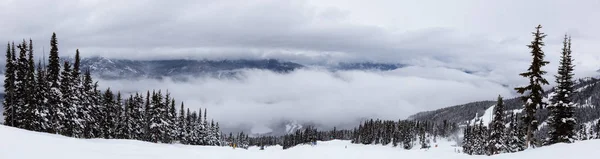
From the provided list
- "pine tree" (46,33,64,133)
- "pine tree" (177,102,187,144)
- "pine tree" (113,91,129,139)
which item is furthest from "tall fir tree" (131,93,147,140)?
"pine tree" (46,33,64,133)

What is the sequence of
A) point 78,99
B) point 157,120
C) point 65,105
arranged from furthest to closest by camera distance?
point 157,120
point 78,99
point 65,105

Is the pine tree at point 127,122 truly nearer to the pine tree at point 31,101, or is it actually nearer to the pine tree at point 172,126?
the pine tree at point 172,126

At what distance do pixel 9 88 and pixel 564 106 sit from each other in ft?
223

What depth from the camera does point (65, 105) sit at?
185 feet

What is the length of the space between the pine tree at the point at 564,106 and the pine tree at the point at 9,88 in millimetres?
64414

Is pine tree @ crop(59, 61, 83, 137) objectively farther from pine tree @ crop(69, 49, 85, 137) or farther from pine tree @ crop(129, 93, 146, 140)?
pine tree @ crop(129, 93, 146, 140)

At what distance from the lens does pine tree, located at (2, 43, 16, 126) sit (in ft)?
172

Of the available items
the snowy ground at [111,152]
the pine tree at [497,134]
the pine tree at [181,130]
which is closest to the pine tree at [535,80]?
the snowy ground at [111,152]

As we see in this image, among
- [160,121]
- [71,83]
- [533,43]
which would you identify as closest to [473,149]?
[533,43]

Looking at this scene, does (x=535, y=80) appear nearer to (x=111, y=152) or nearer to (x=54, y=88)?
(x=111, y=152)

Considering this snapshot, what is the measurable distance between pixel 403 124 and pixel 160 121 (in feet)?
418

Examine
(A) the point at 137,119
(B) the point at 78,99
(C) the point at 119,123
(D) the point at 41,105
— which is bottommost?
(C) the point at 119,123

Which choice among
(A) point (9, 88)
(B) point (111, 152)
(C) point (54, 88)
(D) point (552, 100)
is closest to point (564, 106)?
(D) point (552, 100)

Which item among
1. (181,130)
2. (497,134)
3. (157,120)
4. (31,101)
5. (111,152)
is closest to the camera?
(111,152)
